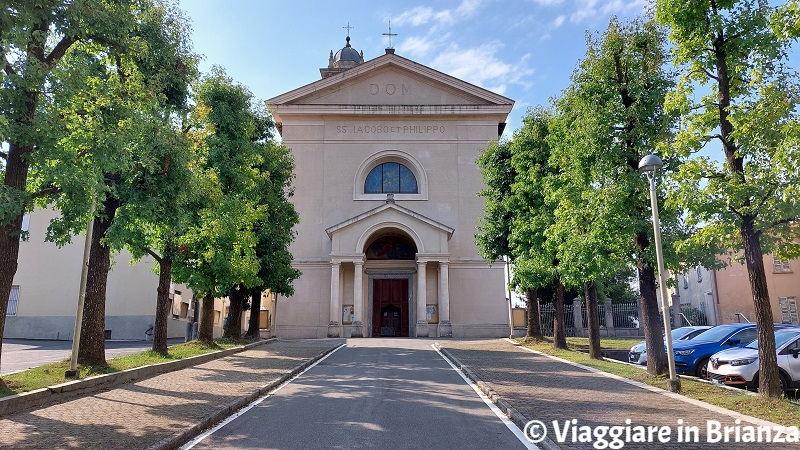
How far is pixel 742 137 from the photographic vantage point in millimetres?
9516

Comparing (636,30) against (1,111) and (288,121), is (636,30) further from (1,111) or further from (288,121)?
(288,121)

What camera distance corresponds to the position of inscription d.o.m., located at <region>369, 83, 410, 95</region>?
37.2 metres

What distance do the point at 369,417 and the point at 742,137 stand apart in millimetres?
7990

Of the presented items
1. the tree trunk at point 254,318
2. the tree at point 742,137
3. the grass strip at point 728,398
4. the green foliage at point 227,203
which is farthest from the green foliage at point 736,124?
the tree trunk at point 254,318

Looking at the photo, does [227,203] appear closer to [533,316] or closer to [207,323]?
[207,323]

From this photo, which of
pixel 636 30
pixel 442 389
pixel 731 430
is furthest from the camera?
pixel 636 30

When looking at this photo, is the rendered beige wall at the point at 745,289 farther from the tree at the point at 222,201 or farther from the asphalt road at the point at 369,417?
the tree at the point at 222,201

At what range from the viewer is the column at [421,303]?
31.4 meters

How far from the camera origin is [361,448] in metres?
6.60

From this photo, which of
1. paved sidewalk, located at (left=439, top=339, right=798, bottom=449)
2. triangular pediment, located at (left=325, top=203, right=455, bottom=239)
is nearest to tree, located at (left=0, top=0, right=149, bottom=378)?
paved sidewalk, located at (left=439, top=339, right=798, bottom=449)

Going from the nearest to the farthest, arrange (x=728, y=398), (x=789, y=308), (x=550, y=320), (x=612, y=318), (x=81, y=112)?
(x=728, y=398)
(x=81, y=112)
(x=612, y=318)
(x=550, y=320)
(x=789, y=308)

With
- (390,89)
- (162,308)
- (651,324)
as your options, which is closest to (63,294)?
(162,308)

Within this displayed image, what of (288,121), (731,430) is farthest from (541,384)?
(288,121)

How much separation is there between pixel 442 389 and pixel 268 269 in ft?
44.8
